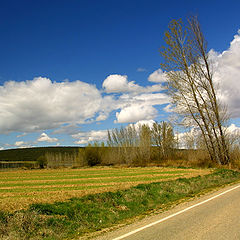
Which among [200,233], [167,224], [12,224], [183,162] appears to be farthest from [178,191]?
[183,162]

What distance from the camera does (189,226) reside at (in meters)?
7.25

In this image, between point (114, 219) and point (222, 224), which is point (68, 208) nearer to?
point (114, 219)

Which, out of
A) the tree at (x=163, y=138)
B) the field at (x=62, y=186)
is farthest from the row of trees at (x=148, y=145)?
the field at (x=62, y=186)

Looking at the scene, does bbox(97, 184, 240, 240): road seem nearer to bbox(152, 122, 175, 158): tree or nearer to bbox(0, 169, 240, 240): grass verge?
bbox(0, 169, 240, 240): grass verge

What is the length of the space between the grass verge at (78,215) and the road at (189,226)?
1.40 meters

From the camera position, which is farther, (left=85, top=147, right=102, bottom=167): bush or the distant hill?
the distant hill

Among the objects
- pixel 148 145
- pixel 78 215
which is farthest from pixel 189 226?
pixel 148 145

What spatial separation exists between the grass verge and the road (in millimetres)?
1399

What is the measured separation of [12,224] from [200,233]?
221 inches

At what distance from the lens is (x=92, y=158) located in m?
94.8

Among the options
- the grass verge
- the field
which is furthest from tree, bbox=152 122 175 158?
the grass verge

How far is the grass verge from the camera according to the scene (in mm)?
7738

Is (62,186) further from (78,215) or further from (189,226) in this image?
(189,226)

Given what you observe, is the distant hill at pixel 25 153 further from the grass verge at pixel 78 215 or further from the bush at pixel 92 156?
the grass verge at pixel 78 215
